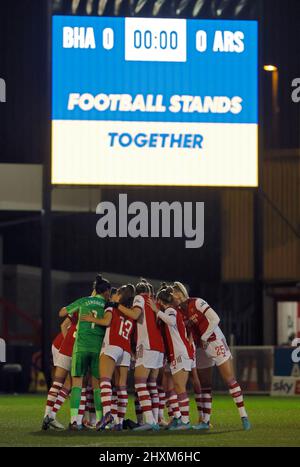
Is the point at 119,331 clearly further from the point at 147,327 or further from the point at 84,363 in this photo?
the point at 84,363

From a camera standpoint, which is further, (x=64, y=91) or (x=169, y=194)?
(x=169, y=194)

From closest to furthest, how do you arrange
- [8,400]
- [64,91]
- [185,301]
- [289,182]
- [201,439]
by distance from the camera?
[201,439] → [185,301] → [8,400] → [64,91] → [289,182]

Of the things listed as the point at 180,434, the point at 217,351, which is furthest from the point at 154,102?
the point at 180,434

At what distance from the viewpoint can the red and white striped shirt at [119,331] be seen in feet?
59.1

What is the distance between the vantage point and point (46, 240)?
3378cm

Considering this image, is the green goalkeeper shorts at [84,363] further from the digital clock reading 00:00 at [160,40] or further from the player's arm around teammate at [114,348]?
the digital clock reading 00:00 at [160,40]

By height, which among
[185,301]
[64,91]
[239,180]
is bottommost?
[185,301]

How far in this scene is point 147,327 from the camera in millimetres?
18266

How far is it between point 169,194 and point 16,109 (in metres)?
6.14

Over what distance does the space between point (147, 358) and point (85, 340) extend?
86cm

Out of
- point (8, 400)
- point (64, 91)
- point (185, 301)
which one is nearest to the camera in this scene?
point (185, 301)

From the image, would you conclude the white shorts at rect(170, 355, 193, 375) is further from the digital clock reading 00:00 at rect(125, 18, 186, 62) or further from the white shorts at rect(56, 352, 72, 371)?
the digital clock reading 00:00 at rect(125, 18, 186, 62)
